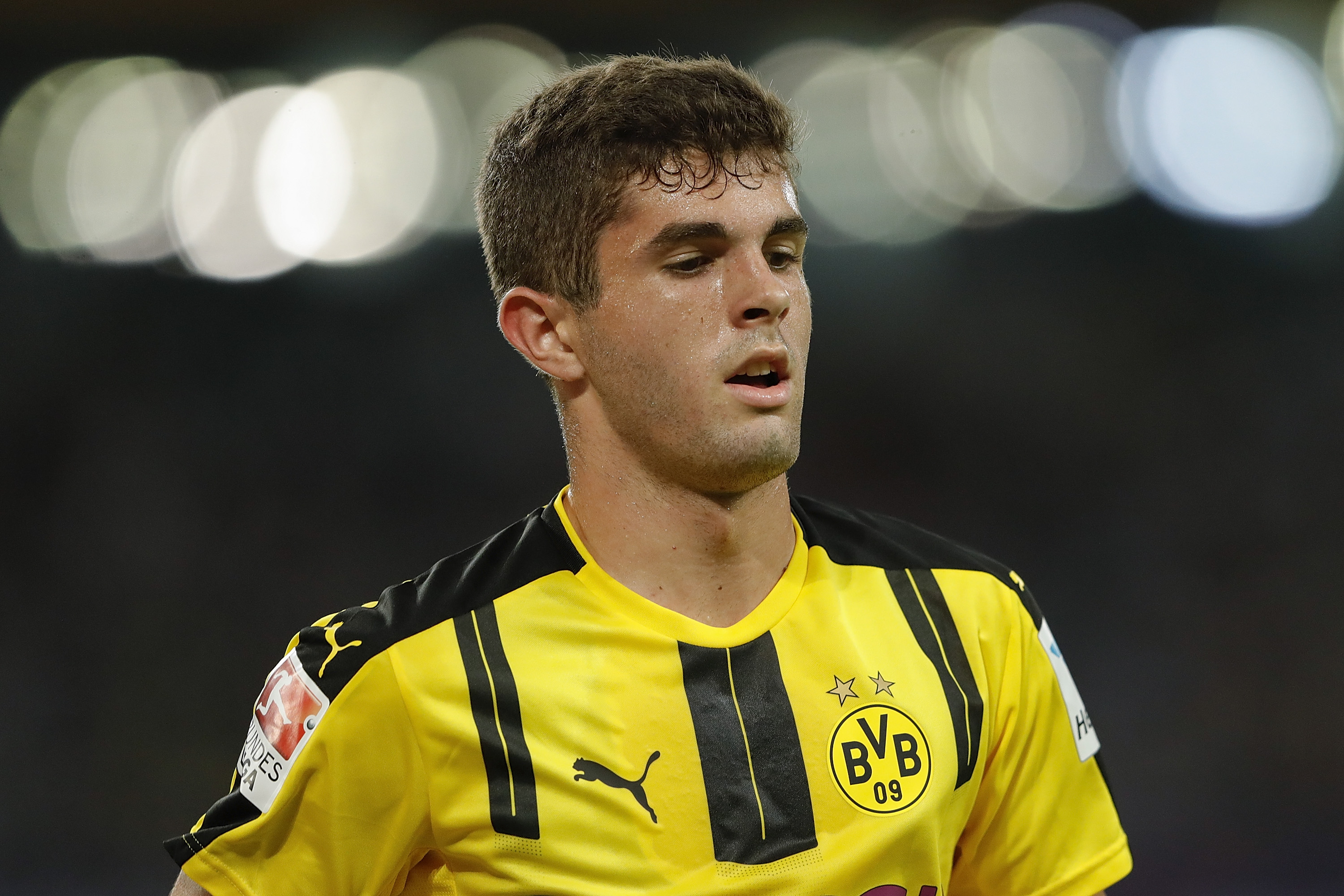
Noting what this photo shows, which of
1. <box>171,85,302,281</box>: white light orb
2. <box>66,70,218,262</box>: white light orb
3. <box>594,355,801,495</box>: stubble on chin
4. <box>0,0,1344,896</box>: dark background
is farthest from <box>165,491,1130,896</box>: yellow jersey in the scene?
<box>66,70,218,262</box>: white light orb

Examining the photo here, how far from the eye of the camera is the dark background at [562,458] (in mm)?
3150

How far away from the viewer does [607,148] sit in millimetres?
1137

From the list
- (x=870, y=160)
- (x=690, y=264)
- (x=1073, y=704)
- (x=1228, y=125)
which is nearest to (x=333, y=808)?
(x=690, y=264)

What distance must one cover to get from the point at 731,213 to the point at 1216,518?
9.23 feet

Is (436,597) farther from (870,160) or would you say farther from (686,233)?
(870,160)

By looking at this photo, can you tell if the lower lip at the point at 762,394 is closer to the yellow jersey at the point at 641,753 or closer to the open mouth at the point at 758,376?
the open mouth at the point at 758,376

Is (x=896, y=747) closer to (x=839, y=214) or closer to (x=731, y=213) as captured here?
(x=731, y=213)

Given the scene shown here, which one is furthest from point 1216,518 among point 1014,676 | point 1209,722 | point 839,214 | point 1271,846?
point 1014,676

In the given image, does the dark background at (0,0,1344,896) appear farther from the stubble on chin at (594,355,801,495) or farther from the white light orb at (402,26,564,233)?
the stubble on chin at (594,355,801,495)

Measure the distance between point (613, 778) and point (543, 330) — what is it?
0.49 meters

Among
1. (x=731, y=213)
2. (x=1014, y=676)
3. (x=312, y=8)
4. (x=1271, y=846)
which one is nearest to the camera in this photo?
(x=731, y=213)

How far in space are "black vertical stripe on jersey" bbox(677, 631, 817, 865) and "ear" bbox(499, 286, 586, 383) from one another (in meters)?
0.34

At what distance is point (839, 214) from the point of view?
341 centimetres

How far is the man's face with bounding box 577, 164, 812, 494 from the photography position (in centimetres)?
109
